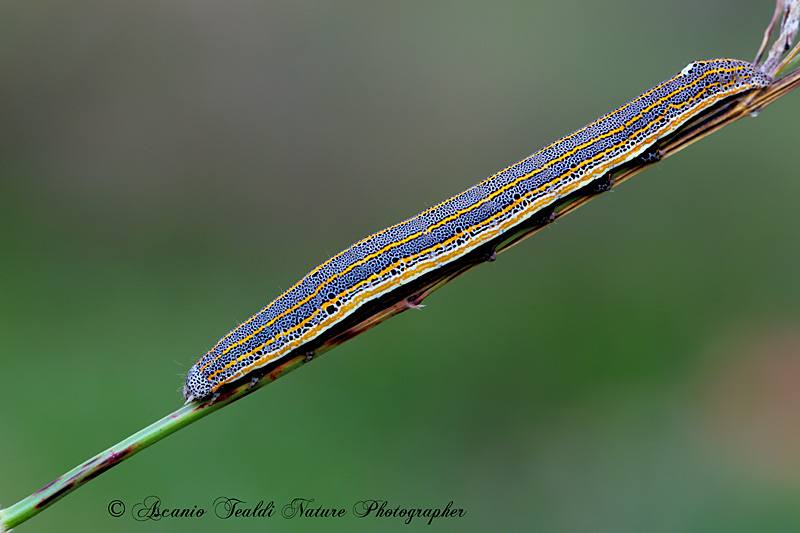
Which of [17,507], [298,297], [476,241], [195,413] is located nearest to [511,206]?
[476,241]

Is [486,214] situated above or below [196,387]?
above

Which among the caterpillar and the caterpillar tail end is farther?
the caterpillar

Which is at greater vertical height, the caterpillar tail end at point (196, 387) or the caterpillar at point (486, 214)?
the caterpillar at point (486, 214)

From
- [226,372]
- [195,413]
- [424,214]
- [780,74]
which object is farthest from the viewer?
[424,214]

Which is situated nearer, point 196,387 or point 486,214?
point 196,387

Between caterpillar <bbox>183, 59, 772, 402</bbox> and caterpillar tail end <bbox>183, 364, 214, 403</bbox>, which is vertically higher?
caterpillar <bbox>183, 59, 772, 402</bbox>

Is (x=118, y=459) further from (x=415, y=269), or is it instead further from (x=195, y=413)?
(x=415, y=269)

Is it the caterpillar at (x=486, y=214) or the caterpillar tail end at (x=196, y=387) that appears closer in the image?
the caterpillar tail end at (x=196, y=387)

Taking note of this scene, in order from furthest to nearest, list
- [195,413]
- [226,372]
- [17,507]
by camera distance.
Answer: [226,372] < [195,413] < [17,507]
